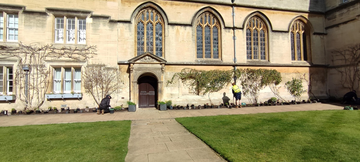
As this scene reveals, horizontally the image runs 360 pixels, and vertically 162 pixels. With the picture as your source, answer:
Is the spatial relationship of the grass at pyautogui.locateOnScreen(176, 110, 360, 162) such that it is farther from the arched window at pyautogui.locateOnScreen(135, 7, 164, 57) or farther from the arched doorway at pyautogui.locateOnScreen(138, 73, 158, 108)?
the arched window at pyautogui.locateOnScreen(135, 7, 164, 57)

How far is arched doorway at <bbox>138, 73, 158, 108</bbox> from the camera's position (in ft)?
40.3

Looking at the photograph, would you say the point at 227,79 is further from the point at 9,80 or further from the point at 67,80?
the point at 9,80

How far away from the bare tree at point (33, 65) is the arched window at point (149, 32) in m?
4.64

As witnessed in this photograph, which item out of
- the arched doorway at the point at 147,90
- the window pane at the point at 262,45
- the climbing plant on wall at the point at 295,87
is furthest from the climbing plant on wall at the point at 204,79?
the climbing plant on wall at the point at 295,87

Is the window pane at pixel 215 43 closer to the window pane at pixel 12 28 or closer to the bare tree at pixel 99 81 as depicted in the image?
the bare tree at pixel 99 81

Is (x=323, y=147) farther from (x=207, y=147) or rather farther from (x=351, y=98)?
(x=351, y=98)

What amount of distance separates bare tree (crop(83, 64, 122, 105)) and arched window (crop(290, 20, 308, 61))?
14.6 meters

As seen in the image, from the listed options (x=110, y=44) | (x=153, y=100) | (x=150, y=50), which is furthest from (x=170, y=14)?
(x=153, y=100)

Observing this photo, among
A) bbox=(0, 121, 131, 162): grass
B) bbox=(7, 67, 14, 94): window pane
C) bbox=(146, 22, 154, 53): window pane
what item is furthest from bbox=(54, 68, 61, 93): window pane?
→ bbox=(146, 22, 154, 53): window pane

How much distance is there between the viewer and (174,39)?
1238 centimetres

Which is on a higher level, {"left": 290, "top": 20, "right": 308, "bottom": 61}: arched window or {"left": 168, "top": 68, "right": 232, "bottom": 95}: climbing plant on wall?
{"left": 290, "top": 20, "right": 308, "bottom": 61}: arched window

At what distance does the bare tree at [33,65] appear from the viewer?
10.6 m

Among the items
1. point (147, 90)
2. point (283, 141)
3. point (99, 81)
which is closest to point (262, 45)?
point (147, 90)

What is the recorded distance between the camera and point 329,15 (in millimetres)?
14812
